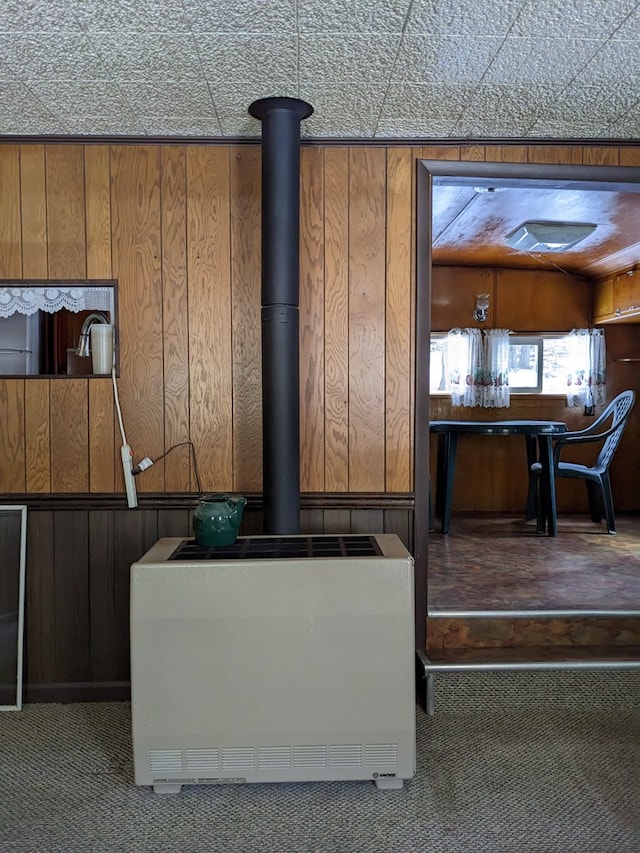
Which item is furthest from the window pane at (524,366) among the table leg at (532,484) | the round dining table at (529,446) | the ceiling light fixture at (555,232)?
the ceiling light fixture at (555,232)

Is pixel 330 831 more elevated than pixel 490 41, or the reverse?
pixel 490 41

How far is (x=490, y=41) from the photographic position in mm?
2055

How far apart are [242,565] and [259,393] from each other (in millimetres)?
928

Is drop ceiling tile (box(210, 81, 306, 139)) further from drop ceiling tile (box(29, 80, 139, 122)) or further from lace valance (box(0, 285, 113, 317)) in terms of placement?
lace valance (box(0, 285, 113, 317))

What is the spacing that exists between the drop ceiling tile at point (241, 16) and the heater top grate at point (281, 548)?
1631 millimetres

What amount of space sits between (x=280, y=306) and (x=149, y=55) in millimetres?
911

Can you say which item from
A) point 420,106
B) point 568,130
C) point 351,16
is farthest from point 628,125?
point 351,16

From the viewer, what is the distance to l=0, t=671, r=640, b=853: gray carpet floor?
77.5 inches

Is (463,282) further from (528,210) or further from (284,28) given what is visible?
(284,28)

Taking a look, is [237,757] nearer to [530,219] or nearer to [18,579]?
[18,579]

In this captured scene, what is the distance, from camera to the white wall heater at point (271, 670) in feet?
7.09

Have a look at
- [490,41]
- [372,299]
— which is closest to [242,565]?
[372,299]

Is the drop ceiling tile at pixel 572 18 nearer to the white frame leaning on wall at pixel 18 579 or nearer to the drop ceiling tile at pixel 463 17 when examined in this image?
the drop ceiling tile at pixel 463 17

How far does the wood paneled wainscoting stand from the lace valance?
86 centimetres
